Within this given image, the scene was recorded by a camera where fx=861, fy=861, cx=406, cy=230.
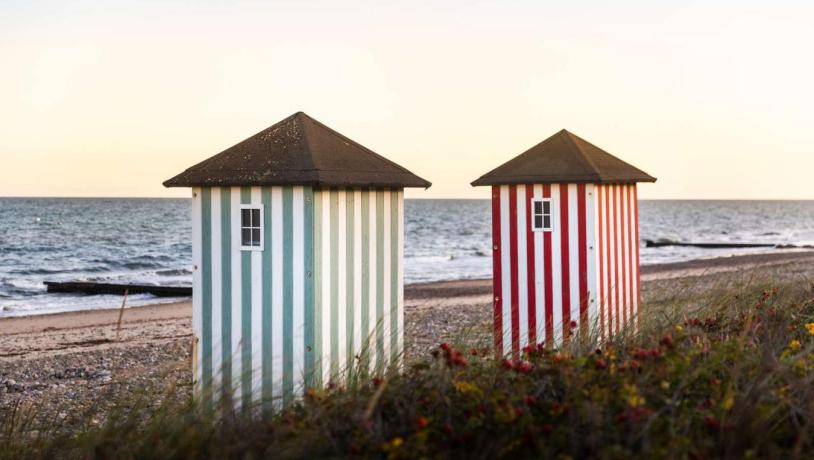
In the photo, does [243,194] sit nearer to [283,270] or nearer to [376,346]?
[283,270]

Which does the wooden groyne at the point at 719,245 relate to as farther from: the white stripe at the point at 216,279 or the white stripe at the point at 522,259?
the white stripe at the point at 216,279

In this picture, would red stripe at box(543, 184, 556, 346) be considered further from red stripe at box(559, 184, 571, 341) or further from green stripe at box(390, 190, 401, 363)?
green stripe at box(390, 190, 401, 363)

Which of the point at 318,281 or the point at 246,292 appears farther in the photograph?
the point at 246,292

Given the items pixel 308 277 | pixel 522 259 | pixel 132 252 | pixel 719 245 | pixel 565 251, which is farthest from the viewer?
pixel 719 245

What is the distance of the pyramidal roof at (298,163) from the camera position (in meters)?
6.63

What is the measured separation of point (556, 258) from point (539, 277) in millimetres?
274

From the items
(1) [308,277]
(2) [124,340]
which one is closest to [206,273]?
(1) [308,277]

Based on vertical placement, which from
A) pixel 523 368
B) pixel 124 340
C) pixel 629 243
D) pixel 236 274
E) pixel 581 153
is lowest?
pixel 124 340

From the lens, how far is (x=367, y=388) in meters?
4.19

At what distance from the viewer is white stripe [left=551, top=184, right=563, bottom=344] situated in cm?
883

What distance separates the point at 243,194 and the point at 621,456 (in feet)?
14.4

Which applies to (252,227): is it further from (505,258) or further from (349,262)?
(505,258)

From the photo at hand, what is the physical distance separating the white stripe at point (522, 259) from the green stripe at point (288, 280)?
314 centimetres

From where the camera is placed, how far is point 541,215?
897 centimetres
